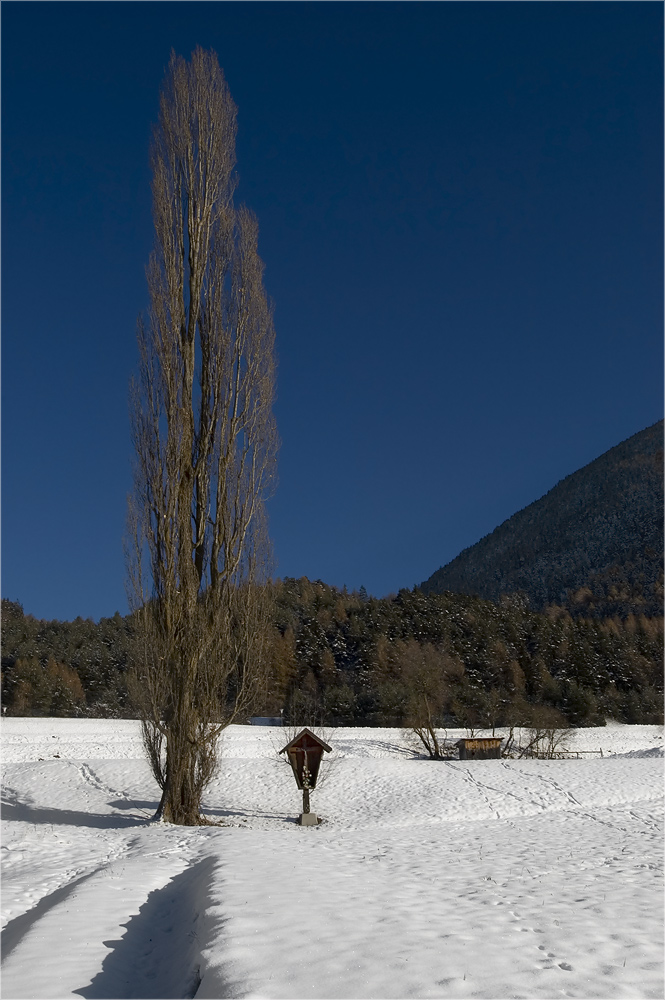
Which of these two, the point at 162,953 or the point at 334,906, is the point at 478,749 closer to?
the point at 334,906

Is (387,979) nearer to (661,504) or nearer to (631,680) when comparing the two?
(631,680)

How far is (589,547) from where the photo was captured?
98.4 m

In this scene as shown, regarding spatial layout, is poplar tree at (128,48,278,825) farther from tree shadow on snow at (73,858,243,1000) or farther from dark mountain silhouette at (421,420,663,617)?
dark mountain silhouette at (421,420,663,617)

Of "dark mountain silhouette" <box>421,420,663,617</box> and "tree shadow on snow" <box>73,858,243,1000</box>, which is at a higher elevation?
"dark mountain silhouette" <box>421,420,663,617</box>

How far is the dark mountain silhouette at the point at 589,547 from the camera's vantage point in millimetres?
85188

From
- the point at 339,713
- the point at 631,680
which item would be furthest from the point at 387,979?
the point at 631,680

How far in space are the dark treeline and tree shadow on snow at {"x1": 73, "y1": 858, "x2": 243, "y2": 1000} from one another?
23.1m

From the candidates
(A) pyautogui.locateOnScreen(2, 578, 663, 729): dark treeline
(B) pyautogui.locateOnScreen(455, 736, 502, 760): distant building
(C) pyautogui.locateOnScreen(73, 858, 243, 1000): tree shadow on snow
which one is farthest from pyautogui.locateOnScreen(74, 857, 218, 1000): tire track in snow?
(A) pyautogui.locateOnScreen(2, 578, 663, 729): dark treeline

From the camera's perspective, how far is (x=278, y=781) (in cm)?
1952

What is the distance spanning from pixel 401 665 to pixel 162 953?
37.8m

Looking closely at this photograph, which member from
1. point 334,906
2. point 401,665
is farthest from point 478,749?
point 334,906

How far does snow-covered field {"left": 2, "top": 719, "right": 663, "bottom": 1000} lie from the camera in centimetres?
402

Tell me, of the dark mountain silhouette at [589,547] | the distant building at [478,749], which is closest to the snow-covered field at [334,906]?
the distant building at [478,749]

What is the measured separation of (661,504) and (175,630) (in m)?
93.8
